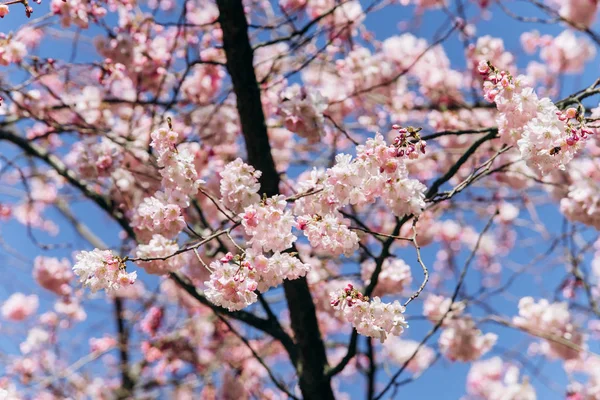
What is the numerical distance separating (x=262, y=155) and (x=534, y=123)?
51.0 inches

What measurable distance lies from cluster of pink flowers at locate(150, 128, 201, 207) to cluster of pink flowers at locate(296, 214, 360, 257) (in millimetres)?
395

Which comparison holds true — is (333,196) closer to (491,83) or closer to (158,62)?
(491,83)

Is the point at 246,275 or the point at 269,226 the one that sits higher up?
the point at 269,226

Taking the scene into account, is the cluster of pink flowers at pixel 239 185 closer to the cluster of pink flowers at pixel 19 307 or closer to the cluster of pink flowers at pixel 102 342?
the cluster of pink flowers at pixel 102 342

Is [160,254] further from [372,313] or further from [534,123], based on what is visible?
[534,123]

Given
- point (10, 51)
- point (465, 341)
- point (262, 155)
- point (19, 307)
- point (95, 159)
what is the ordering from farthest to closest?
1. point (19, 307)
2. point (465, 341)
3. point (10, 51)
4. point (95, 159)
5. point (262, 155)

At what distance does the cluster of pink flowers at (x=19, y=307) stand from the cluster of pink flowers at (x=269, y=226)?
5.39 m

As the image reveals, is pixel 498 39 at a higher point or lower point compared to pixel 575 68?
lower

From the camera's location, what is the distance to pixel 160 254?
209 cm

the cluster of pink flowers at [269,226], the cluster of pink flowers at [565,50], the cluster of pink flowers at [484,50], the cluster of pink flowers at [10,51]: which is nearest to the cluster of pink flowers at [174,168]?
the cluster of pink flowers at [269,226]

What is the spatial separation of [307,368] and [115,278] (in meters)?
1.25

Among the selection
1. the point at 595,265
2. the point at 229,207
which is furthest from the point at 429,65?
the point at 229,207

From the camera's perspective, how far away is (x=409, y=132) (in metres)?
1.66

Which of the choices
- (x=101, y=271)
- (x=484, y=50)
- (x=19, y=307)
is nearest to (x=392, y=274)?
(x=101, y=271)
